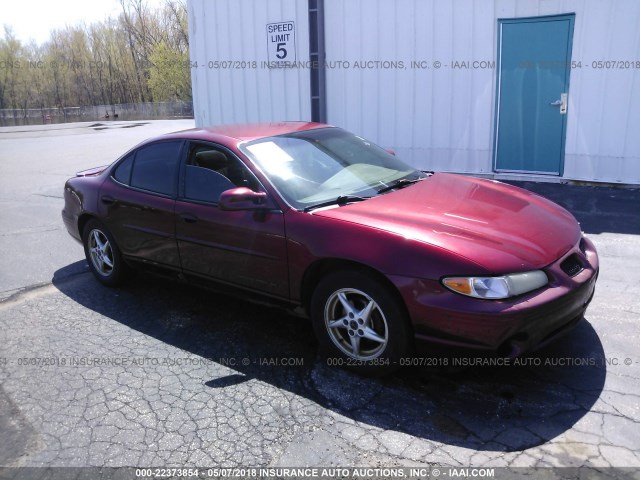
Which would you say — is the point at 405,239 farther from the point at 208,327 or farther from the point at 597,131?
the point at 597,131

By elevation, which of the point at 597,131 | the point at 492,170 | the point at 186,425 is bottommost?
the point at 186,425

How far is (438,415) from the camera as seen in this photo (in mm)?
3217

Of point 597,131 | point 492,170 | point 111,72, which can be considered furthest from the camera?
point 111,72

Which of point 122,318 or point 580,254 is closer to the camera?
point 580,254

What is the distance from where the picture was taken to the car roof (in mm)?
4456

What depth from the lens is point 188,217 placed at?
4402 millimetres

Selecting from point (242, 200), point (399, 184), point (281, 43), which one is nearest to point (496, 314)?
point (399, 184)

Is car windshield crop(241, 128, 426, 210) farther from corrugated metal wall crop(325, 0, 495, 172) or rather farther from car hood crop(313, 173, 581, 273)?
corrugated metal wall crop(325, 0, 495, 172)

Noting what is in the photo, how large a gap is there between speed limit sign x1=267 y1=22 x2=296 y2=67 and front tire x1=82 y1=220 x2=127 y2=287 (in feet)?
18.0

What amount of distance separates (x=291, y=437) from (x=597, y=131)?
699cm

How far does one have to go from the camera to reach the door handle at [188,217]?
14.3ft

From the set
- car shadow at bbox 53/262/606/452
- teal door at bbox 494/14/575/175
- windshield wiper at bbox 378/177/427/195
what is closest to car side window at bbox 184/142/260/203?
windshield wiper at bbox 378/177/427/195

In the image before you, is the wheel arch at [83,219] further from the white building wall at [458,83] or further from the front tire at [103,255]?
the white building wall at [458,83]

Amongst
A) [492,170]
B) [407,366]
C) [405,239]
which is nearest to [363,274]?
[405,239]
